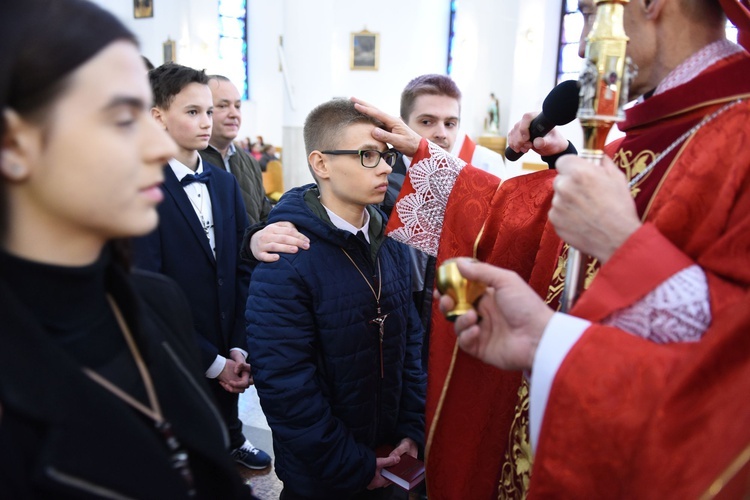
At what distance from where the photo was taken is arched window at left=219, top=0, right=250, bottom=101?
17016 mm

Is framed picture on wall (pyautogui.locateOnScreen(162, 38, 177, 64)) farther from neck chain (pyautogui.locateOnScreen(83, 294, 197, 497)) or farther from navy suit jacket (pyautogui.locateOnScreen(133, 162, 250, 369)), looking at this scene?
neck chain (pyautogui.locateOnScreen(83, 294, 197, 497))

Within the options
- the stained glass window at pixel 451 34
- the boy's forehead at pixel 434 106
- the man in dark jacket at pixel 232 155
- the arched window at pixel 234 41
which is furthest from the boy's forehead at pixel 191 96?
the arched window at pixel 234 41

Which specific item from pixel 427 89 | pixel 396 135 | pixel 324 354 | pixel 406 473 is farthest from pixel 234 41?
pixel 406 473

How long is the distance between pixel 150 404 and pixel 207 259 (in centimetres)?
161

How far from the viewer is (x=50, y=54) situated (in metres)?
0.77

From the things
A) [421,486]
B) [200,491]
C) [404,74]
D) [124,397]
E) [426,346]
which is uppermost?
[404,74]

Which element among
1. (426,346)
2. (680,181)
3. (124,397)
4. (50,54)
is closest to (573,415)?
(680,181)

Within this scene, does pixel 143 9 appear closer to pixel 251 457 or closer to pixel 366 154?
pixel 251 457

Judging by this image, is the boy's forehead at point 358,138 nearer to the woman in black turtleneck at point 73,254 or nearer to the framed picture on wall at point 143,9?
the woman in black turtleneck at point 73,254

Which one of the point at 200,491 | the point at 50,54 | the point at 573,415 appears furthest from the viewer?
the point at 573,415

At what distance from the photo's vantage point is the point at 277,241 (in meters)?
1.91

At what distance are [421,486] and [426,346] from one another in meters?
0.81

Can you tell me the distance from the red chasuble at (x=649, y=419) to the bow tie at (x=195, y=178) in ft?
6.57

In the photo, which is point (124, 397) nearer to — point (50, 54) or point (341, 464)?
point (50, 54)
